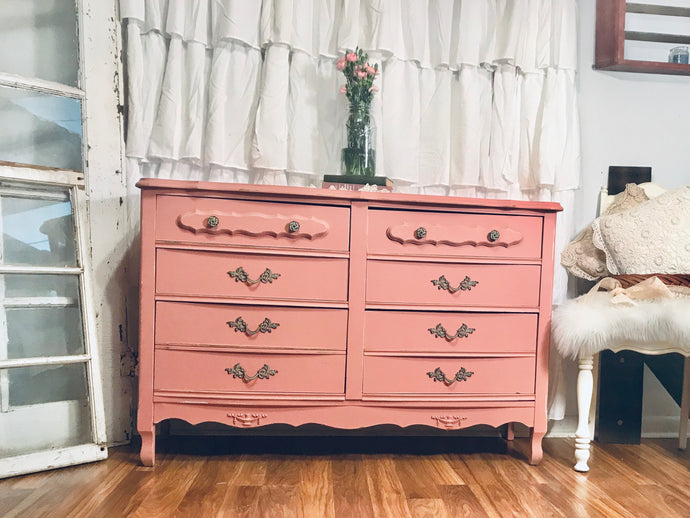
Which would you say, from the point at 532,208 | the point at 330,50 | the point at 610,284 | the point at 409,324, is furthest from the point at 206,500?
the point at 330,50

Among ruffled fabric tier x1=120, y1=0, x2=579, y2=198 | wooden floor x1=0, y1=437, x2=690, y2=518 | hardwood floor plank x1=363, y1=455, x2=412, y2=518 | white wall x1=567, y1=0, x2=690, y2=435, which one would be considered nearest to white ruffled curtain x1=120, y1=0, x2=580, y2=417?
ruffled fabric tier x1=120, y1=0, x2=579, y2=198

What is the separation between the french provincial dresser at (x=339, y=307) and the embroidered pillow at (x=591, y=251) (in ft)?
1.02

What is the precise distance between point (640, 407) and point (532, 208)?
3.14 ft

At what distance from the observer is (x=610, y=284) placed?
1688 mm

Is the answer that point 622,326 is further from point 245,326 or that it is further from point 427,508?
point 245,326

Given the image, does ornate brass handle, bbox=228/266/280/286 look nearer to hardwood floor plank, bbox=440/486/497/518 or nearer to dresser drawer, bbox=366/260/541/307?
dresser drawer, bbox=366/260/541/307

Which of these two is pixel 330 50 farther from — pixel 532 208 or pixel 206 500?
pixel 206 500

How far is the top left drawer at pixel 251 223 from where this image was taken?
1472 mm

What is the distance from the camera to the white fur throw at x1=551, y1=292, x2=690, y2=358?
1534 mm

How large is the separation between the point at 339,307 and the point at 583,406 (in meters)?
0.86

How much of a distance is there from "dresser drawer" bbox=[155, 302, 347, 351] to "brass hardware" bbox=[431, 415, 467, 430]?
38 centimetres

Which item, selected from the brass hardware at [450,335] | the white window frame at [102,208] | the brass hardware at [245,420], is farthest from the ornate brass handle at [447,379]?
the white window frame at [102,208]

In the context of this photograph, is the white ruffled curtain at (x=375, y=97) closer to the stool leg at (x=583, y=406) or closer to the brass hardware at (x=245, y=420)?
the stool leg at (x=583, y=406)

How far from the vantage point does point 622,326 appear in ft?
5.13
